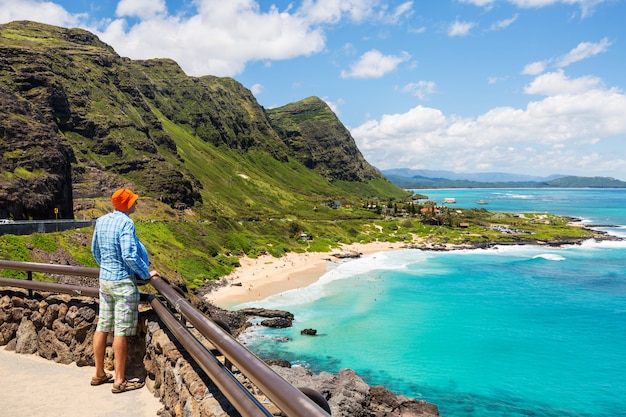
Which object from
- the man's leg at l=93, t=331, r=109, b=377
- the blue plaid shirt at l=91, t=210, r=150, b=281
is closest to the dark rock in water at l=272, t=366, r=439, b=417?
the man's leg at l=93, t=331, r=109, b=377

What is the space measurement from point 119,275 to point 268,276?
6534cm

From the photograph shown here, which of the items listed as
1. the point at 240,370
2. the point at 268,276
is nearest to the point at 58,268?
the point at 240,370

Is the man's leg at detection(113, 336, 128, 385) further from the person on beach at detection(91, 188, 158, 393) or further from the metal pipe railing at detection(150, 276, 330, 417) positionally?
the metal pipe railing at detection(150, 276, 330, 417)

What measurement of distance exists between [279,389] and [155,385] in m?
5.17

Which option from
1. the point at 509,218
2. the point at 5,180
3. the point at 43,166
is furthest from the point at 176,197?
the point at 509,218

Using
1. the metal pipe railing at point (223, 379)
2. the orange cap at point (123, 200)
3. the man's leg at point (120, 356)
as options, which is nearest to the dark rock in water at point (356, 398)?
the man's leg at point (120, 356)

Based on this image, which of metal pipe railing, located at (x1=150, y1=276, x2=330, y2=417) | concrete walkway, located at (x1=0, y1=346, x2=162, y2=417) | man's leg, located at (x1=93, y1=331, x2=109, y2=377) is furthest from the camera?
man's leg, located at (x1=93, y1=331, x2=109, y2=377)

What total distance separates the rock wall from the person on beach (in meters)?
0.50

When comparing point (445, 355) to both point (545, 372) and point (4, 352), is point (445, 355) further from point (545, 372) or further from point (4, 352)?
point (4, 352)

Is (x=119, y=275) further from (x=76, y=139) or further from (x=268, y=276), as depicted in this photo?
(x=76, y=139)

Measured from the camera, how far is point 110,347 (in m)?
8.55

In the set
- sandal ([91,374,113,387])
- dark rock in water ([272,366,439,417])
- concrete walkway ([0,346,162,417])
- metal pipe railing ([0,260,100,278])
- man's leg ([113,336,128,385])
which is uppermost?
metal pipe railing ([0,260,100,278])

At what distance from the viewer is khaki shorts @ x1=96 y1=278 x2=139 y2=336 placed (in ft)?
24.6

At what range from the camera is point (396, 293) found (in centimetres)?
7044
